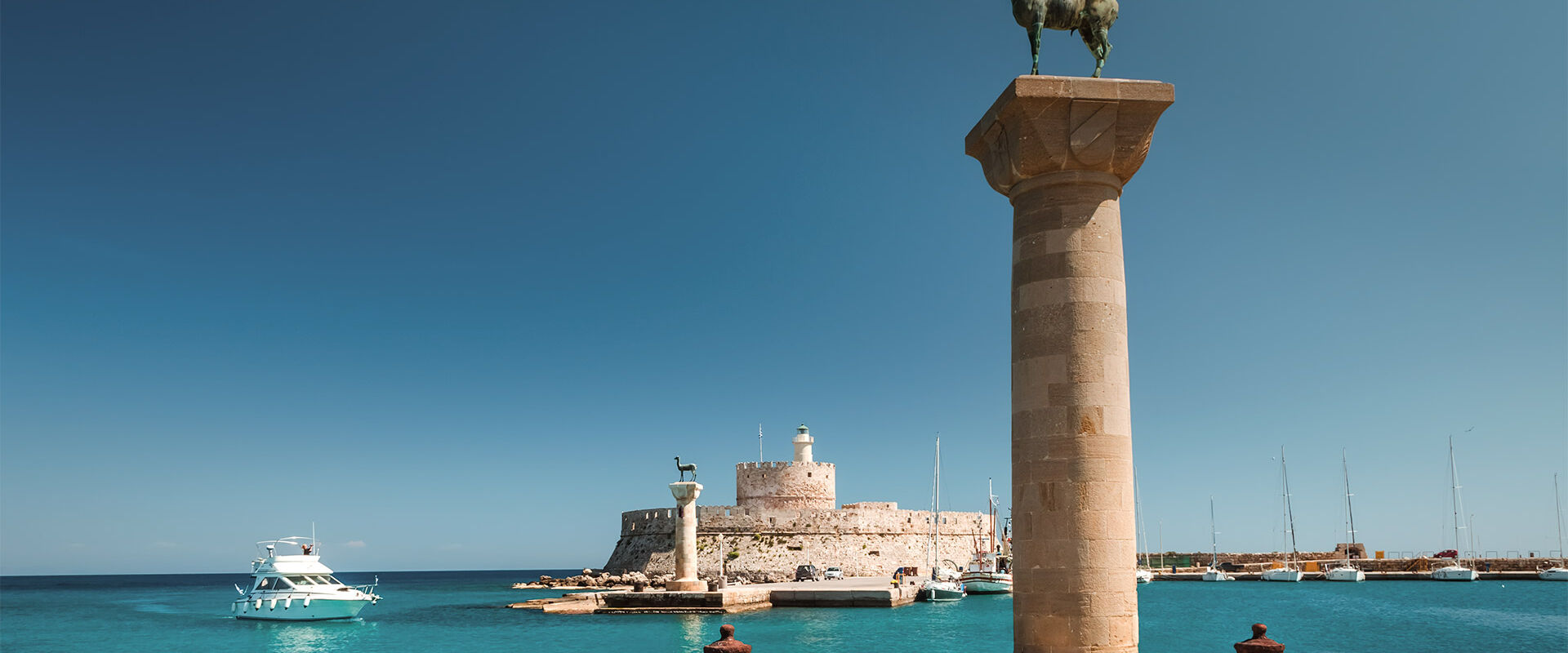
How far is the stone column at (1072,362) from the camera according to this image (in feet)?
17.7

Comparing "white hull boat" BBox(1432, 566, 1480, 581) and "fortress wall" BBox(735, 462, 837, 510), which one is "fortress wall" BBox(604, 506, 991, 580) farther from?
"white hull boat" BBox(1432, 566, 1480, 581)

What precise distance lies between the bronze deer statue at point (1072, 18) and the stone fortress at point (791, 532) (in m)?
32.5

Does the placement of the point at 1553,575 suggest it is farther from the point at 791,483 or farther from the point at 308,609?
the point at 308,609

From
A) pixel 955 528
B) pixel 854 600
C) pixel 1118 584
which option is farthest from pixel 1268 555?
pixel 1118 584

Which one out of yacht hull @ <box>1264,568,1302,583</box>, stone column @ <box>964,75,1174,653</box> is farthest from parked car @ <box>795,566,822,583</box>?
yacht hull @ <box>1264,568,1302,583</box>

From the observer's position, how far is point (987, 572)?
40.6 meters

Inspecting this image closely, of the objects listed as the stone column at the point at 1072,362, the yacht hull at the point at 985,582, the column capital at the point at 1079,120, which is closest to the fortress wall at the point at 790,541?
the yacht hull at the point at 985,582

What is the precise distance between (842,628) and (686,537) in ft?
20.1

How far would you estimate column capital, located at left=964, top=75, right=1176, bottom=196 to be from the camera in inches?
217

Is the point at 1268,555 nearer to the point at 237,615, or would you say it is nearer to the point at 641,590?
the point at 641,590

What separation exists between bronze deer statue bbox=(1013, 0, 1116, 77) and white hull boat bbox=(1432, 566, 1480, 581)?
63.9m

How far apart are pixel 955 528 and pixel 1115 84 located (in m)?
39.9

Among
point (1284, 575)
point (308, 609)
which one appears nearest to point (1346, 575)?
point (1284, 575)

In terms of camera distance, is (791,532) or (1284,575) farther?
(1284,575)
